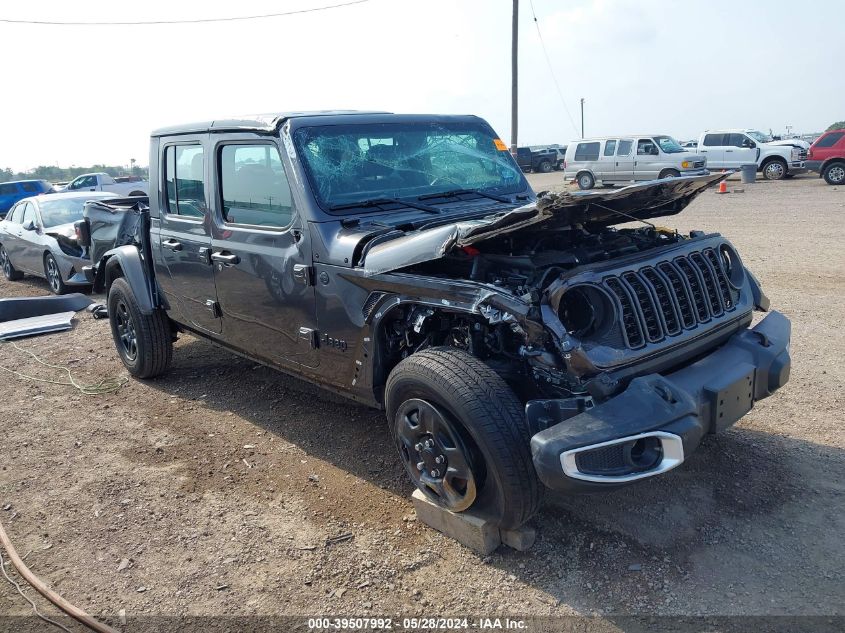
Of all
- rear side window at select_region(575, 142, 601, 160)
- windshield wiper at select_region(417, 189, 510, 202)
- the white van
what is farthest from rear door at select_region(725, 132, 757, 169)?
windshield wiper at select_region(417, 189, 510, 202)

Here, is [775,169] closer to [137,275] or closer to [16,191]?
[137,275]

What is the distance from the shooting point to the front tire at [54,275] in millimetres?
10289

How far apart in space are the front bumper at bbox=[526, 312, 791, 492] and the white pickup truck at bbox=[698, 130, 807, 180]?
905 inches

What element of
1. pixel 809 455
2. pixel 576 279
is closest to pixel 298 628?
pixel 576 279

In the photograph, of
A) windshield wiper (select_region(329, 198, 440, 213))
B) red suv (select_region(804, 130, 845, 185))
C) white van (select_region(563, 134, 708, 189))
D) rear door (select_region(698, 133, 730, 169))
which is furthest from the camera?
rear door (select_region(698, 133, 730, 169))

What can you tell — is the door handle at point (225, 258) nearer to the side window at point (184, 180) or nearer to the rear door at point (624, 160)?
the side window at point (184, 180)

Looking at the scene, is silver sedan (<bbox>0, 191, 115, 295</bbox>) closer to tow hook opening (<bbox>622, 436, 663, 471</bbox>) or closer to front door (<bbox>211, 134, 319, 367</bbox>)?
front door (<bbox>211, 134, 319, 367</bbox>)

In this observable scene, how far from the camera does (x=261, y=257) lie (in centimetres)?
416

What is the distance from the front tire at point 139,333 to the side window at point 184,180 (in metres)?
0.98

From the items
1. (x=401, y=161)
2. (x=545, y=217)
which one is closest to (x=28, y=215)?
(x=401, y=161)

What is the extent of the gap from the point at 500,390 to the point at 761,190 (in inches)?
800

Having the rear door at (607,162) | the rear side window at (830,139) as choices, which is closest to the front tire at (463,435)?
the rear side window at (830,139)

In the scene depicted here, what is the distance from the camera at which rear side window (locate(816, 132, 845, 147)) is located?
2053 cm

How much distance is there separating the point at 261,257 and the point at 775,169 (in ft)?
79.4
